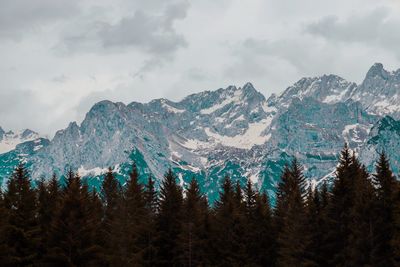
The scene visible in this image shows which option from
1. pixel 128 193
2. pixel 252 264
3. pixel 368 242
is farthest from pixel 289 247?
pixel 128 193

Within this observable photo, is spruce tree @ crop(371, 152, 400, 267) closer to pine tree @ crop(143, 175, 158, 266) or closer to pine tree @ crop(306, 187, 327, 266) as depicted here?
pine tree @ crop(306, 187, 327, 266)

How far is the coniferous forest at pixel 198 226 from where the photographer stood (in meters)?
66.2

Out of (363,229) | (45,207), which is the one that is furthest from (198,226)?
(363,229)

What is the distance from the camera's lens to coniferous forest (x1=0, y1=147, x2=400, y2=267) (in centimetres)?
6625

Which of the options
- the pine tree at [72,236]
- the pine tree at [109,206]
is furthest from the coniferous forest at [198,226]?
the pine tree at [109,206]

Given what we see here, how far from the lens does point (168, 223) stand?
8756 cm

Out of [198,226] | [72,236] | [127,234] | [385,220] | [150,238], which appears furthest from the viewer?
[198,226]

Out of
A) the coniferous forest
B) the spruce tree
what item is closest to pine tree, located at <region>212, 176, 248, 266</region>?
the coniferous forest

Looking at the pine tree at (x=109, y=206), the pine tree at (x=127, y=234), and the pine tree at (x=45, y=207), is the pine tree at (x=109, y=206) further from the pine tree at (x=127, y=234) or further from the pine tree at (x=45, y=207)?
the pine tree at (x=45, y=207)

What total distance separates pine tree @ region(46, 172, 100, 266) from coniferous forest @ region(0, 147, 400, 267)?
0.32ft

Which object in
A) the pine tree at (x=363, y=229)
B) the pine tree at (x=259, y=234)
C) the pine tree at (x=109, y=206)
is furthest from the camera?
the pine tree at (x=259, y=234)

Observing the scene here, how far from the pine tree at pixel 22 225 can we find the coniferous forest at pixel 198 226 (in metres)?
0.10

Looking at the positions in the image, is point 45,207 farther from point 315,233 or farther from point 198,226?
point 315,233

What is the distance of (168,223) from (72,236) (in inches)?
920
